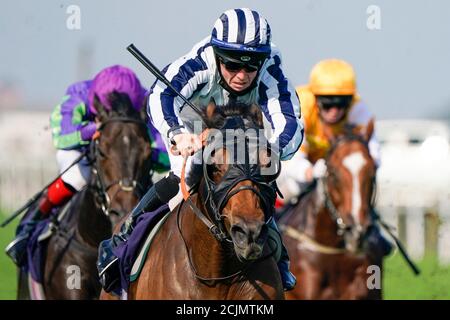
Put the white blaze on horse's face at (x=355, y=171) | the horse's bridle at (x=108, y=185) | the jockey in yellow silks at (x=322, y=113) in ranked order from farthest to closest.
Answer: the jockey in yellow silks at (x=322, y=113), the white blaze on horse's face at (x=355, y=171), the horse's bridle at (x=108, y=185)

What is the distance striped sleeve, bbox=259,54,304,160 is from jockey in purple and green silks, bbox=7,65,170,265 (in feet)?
8.41

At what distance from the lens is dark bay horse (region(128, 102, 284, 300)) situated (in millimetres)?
4707

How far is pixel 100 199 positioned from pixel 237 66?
2.82 m

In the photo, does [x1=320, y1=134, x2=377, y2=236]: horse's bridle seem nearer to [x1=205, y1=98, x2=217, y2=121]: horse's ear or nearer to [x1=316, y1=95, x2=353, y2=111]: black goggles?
[x1=316, y1=95, x2=353, y2=111]: black goggles

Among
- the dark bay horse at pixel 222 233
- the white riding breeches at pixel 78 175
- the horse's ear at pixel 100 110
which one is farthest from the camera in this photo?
the white riding breeches at pixel 78 175

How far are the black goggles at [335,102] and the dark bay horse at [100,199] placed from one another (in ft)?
5.36

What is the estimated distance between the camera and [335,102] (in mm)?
8930

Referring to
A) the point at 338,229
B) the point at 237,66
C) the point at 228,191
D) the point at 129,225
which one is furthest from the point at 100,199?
the point at 228,191

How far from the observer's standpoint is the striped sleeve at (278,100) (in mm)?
5480

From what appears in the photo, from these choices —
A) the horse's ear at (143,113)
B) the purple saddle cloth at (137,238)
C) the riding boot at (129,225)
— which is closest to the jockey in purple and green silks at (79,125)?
the horse's ear at (143,113)

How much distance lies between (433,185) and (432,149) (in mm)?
1301

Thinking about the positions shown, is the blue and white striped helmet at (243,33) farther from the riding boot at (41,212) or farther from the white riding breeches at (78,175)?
the riding boot at (41,212)

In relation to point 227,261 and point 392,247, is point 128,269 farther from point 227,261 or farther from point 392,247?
point 392,247

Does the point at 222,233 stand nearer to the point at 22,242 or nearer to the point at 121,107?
the point at 121,107
